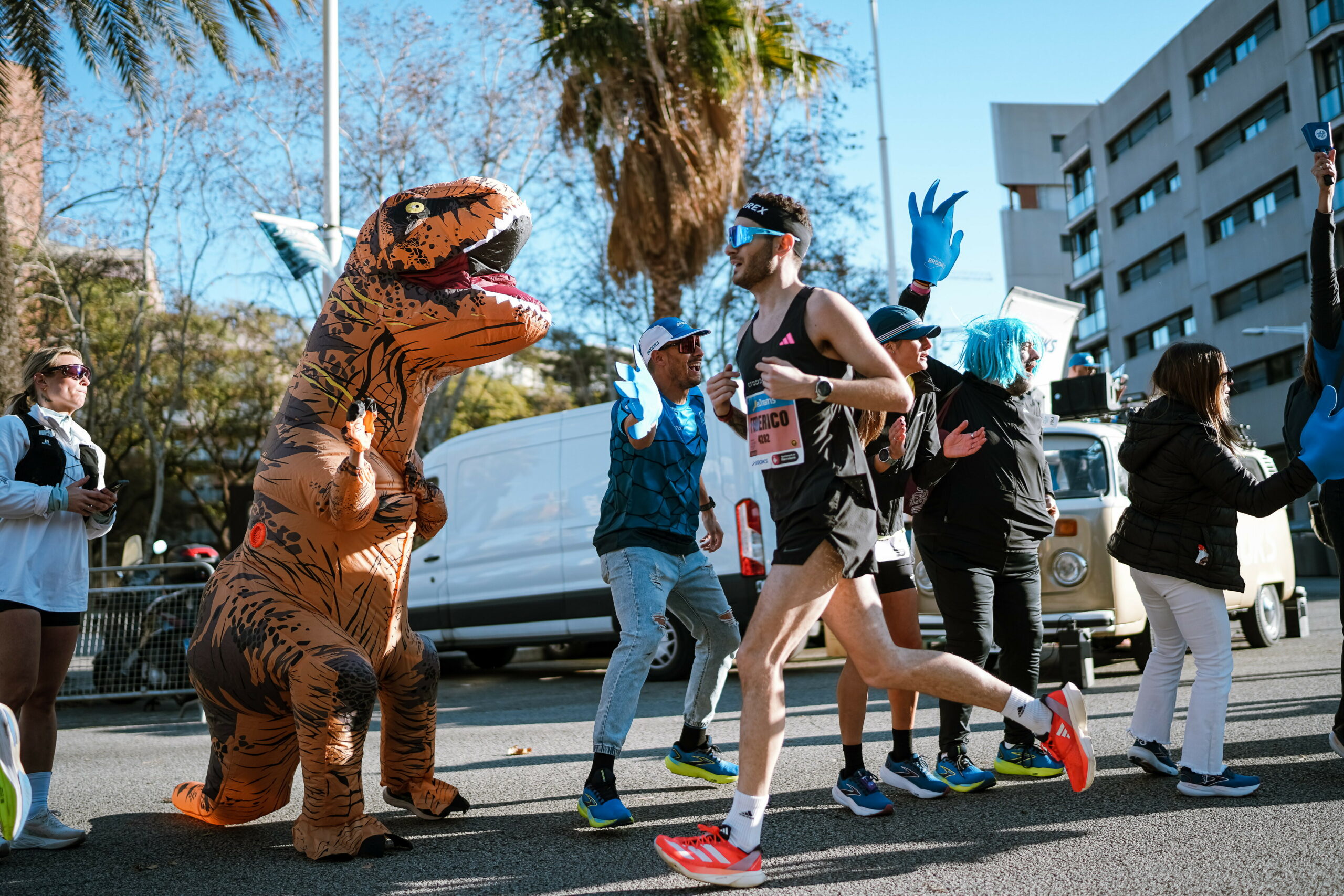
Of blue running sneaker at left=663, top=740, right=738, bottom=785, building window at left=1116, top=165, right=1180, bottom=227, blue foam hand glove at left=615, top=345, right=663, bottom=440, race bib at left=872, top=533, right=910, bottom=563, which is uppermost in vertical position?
→ building window at left=1116, top=165, right=1180, bottom=227

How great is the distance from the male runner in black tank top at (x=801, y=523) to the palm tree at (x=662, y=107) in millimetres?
9435

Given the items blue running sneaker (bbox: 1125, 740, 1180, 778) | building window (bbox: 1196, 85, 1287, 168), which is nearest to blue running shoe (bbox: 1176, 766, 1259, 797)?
blue running sneaker (bbox: 1125, 740, 1180, 778)

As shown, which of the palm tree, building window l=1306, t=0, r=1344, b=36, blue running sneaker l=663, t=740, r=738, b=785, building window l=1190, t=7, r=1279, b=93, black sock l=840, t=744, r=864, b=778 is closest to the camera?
black sock l=840, t=744, r=864, b=778

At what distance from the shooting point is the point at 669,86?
12688 mm

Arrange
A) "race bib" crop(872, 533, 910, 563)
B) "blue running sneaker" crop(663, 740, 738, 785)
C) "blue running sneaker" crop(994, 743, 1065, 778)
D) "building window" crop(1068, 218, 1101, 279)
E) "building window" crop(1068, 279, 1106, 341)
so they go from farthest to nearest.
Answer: "building window" crop(1068, 218, 1101, 279) < "building window" crop(1068, 279, 1106, 341) < "blue running sneaker" crop(663, 740, 738, 785) < "blue running sneaker" crop(994, 743, 1065, 778) < "race bib" crop(872, 533, 910, 563)

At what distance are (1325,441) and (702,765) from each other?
2.61m

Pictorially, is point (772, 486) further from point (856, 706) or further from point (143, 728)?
point (143, 728)

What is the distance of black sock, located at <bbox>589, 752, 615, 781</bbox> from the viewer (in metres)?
3.94

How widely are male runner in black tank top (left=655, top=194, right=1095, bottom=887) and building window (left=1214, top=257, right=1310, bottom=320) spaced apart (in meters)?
33.1

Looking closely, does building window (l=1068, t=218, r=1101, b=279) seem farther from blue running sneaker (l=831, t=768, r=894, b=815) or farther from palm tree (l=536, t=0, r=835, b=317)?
blue running sneaker (l=831, t=768, r=894, b=815)

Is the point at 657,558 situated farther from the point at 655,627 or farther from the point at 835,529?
the point at 835,529

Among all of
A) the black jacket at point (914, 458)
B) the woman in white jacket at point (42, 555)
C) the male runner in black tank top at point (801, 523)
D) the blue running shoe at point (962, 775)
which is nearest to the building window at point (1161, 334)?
the black jacket at point (914, 458)

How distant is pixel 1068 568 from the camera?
24.1 feet

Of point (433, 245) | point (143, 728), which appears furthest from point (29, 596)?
point (143, 728)
